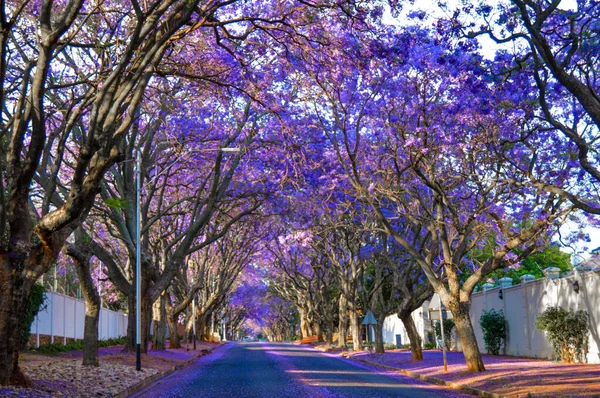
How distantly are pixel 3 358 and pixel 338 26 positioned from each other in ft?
37.8

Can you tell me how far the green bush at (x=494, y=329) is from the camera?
29094 mm

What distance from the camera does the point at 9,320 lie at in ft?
40.4

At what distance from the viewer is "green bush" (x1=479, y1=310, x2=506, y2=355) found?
29.1 m

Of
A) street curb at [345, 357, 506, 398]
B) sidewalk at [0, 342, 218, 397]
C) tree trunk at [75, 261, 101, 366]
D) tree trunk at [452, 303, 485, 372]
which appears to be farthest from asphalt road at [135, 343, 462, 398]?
tree trunk at [75, 261, 101, 366]

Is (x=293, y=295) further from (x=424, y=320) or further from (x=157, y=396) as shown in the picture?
(x=157, y=396)

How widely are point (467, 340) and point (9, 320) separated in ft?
39.9

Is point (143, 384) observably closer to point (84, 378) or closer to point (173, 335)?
point (84, 378)

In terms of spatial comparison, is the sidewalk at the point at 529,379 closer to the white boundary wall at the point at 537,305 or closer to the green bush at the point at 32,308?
the white boundary wall at the point at 537,305

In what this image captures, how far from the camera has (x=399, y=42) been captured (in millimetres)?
16781

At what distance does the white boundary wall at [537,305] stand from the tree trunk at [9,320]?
15258 mm

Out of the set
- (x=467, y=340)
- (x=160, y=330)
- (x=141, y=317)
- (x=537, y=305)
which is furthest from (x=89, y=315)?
(x=160, y=330)

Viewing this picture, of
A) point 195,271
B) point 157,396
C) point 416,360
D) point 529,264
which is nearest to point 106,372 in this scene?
point 157,396

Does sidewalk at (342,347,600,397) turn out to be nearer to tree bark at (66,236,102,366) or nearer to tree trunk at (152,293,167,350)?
tree bark at (66,236,102,366)

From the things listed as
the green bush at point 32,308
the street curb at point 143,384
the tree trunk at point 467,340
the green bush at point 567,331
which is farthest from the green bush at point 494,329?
the green bush at point 32,308
